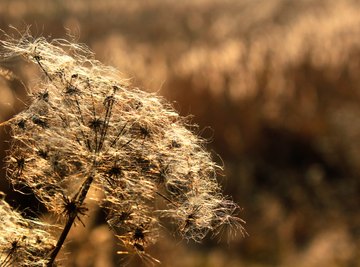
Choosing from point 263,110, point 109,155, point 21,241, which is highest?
point 263,110

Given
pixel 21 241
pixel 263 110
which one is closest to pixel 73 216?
pixel 21 241

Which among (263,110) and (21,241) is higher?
(263,110)

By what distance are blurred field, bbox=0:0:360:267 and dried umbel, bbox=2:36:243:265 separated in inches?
104

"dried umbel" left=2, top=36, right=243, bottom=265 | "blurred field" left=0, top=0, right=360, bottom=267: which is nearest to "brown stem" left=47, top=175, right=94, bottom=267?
"dried umbel" left=2, top=36, right=243, bottom=265

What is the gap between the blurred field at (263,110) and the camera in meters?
8.12

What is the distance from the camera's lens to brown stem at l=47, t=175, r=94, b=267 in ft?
5.36

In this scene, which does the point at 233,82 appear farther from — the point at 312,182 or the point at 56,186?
the point at 56,186

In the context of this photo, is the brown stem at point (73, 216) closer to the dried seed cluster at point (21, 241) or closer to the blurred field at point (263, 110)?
the dried seed cluster at point (21, 241)

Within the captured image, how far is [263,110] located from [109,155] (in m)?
9.41

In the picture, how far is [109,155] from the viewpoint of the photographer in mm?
1729

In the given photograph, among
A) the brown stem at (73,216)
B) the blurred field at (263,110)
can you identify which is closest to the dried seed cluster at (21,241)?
the brown stem at (73,216)

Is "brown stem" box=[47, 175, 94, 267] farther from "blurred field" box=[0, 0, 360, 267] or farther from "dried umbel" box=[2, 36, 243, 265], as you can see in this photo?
"blurred field" box=[0, 0, 360, 267]

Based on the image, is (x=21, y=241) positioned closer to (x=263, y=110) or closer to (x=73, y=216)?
(x=73, y=216)

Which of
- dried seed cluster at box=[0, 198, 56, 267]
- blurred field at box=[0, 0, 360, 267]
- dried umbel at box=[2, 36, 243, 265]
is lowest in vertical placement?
dried seed cluster at box=[0, 198, 56, 267]
